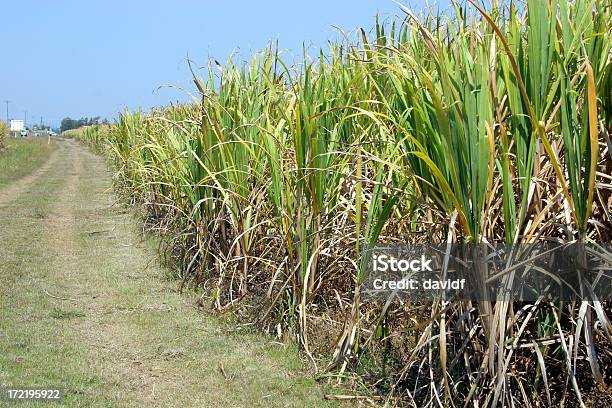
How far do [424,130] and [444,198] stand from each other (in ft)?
0.94

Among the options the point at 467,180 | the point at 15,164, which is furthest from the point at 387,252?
the point at 15,164

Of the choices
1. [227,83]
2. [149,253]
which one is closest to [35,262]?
[149,253]

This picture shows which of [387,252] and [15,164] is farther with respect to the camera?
[15,164]

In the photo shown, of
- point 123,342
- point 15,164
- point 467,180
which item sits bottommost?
point 123,342

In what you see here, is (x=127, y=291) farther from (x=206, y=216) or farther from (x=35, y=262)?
(x=35, y=262)

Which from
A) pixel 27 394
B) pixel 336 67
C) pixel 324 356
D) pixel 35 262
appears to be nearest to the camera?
pixel 27 394

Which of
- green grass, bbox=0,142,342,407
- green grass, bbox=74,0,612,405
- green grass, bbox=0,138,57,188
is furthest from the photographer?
green grass, bbox=0,138,57,188

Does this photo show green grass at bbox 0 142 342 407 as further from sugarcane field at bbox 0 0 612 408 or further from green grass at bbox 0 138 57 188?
green grass at bbox 0 138 57 188

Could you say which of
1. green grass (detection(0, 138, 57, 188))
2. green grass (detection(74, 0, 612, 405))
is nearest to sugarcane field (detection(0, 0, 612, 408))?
green grass (detection(74, 0, 612, 405))

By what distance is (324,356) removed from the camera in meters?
4.22

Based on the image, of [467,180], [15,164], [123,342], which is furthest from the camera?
[15,164]

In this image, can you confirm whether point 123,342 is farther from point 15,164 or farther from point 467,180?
point 15,164

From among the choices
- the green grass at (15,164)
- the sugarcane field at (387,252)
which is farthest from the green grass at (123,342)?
the green grass at (15,164)

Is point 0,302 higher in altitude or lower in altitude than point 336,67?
lower
